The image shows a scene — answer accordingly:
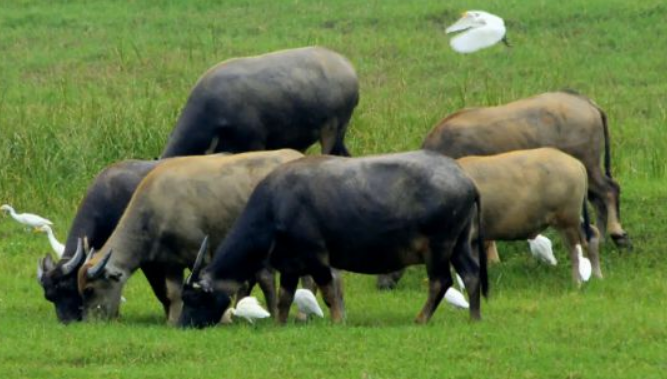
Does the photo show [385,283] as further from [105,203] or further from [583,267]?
[105,203]

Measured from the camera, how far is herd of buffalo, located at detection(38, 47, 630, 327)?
46.5 feet

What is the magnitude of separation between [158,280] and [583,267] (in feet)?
12.3

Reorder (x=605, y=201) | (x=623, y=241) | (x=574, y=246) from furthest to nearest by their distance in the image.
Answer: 1. (x=605, y=201)
2. (x=623, y=241)
3. (x=574, y=246)

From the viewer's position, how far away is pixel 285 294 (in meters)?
14.5

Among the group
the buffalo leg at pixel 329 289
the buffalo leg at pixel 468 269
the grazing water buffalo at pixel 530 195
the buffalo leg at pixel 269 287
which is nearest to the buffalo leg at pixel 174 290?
the buffalo leg at pixel 269 287

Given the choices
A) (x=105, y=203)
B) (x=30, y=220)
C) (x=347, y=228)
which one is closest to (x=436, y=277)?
(x=347, y=228)

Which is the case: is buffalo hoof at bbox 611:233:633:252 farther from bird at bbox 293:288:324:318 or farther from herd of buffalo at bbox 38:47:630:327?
bird at bbox 293:288:324:318

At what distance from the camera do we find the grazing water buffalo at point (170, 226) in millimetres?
14977

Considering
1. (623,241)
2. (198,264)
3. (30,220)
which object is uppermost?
(198,264)

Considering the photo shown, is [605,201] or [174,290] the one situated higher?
[174,290]

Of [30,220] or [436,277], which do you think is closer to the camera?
[436,277]

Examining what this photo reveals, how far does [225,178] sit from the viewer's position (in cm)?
1512

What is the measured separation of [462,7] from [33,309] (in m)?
15.3

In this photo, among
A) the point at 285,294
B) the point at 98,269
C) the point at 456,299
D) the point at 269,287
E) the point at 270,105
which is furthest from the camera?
the point at 270,105
